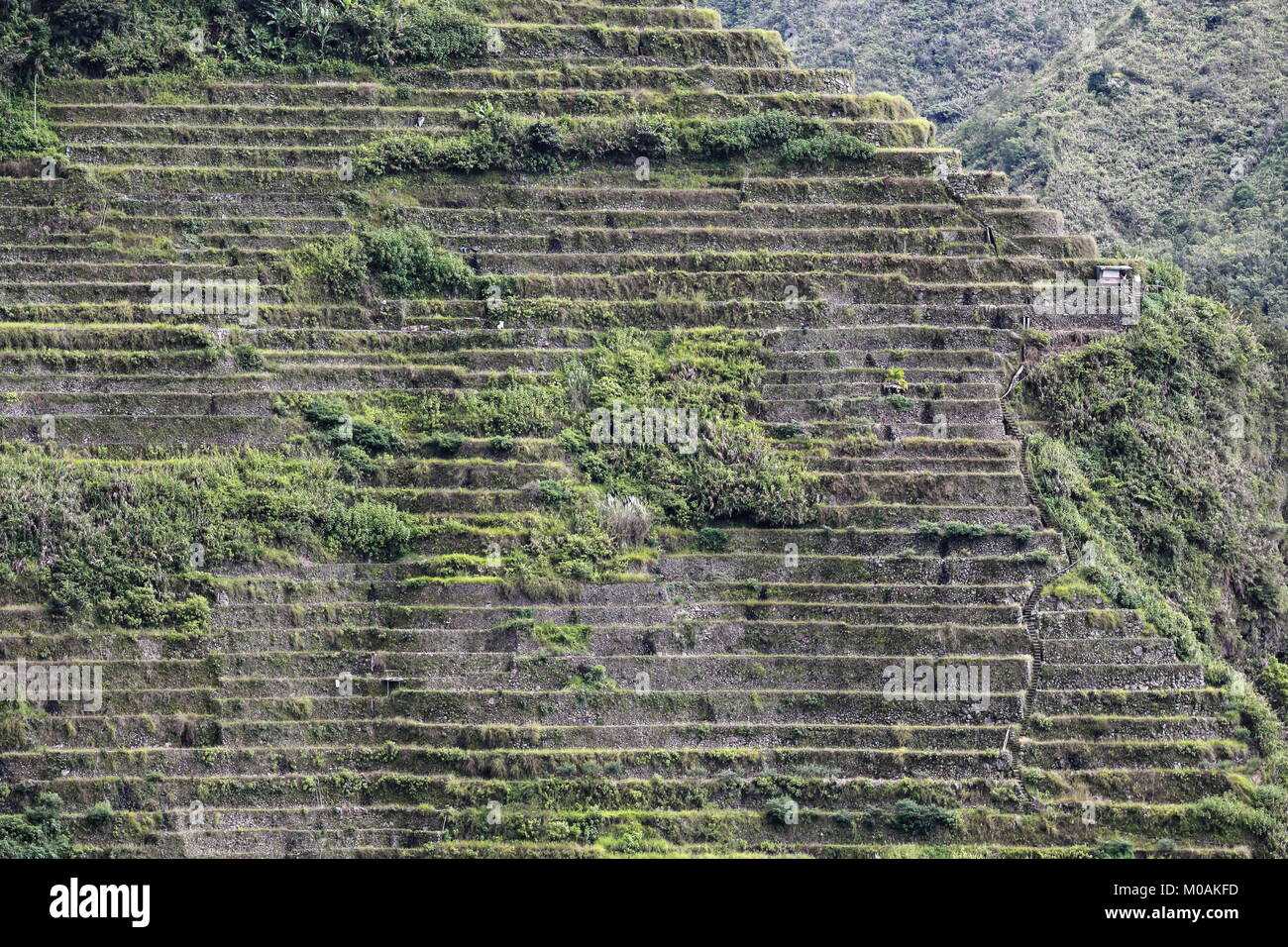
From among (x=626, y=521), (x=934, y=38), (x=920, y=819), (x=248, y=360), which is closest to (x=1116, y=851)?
(x=920, y=819)

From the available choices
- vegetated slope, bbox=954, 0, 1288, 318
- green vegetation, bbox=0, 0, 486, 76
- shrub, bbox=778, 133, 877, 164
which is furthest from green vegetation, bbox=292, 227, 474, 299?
vegetated slope, bbox=954, 0, 1288, 318

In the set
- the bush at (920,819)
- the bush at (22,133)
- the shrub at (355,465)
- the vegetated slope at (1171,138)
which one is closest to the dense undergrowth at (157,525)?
the shrub at (355,465)

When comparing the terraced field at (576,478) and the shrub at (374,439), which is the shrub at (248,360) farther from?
the shrub at (374,439)

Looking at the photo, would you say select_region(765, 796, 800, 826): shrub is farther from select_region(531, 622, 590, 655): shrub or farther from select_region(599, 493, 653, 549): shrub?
select_region(599, 493, 653, 549): shrub

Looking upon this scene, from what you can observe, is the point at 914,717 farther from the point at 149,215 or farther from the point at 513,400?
the point at 149,215

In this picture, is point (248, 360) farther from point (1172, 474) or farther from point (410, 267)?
point (1172, 474)

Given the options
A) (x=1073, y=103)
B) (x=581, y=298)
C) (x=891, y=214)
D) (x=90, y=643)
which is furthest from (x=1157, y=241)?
(x=90, y=643)
